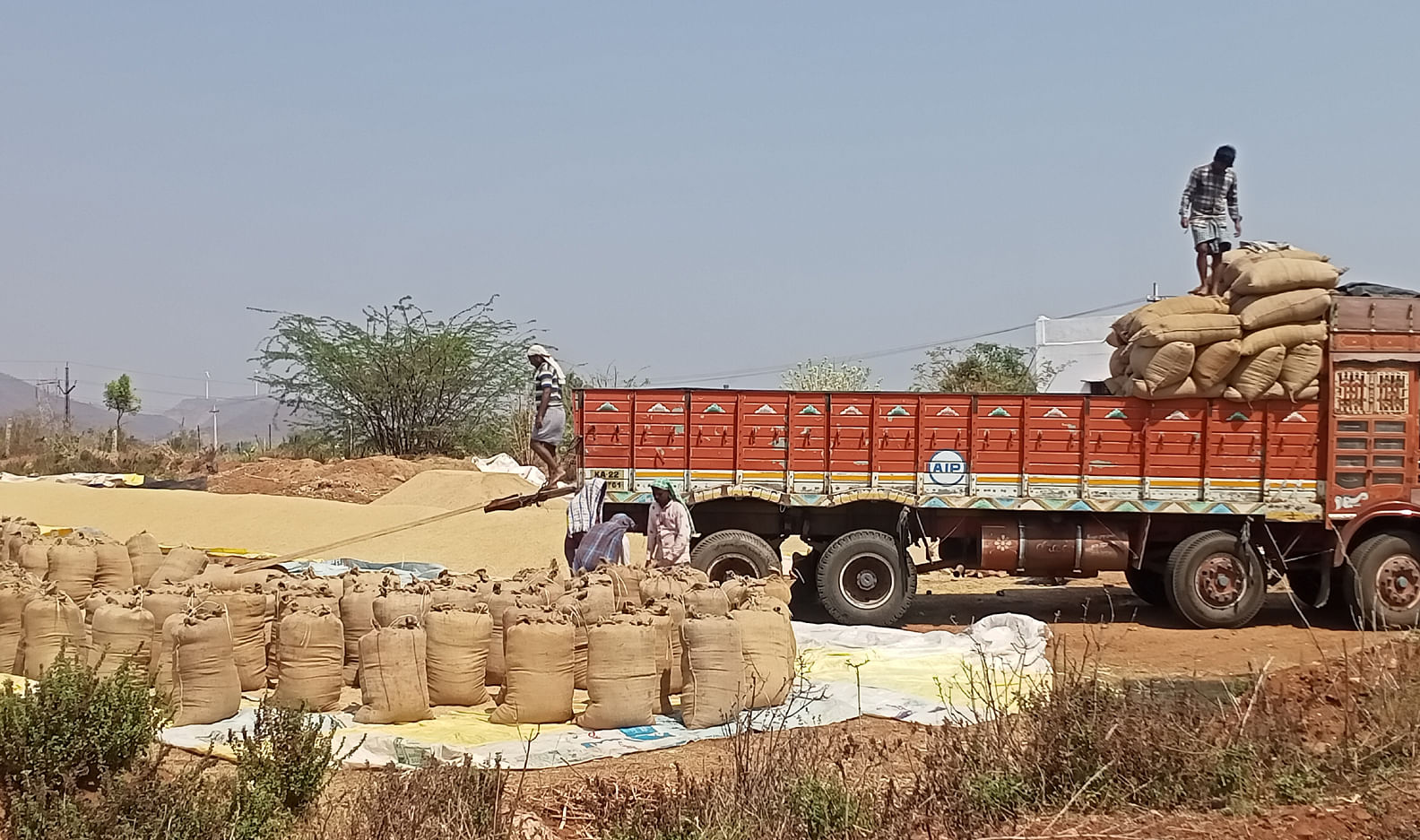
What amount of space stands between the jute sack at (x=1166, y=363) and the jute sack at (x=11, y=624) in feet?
29.4

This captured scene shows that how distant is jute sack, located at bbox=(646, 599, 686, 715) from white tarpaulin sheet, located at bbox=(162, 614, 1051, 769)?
0.32m

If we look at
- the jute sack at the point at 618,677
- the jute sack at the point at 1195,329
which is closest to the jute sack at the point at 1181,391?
the jute sack at the point at 1195,329

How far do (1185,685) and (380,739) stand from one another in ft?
12.9

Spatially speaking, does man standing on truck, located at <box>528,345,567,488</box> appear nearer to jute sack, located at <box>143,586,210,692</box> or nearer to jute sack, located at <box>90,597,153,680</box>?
jute sack, located at <box>143,586,210,692</box>

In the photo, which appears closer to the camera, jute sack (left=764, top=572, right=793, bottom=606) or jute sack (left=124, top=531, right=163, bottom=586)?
jute sack (left=764, top=572, right=793, bottom=606)

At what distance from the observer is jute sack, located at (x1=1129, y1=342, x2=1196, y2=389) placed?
457 inches

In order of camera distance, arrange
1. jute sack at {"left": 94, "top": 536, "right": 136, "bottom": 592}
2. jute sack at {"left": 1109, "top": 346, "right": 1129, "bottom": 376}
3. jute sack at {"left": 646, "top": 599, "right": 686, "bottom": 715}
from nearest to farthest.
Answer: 1. jute sack at {"left": 646, "top": 599, "right": 686, "bottom": 715}
2. jute sack at {"left": 94, "top": 536, "right": 136, "bottom": 592}
3. jute sack at {"left": 1109, "top": 346, "right": 1129, "bottom": 376}

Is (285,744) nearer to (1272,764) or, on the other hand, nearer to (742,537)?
(1272,764)

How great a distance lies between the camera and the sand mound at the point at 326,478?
2358 cm

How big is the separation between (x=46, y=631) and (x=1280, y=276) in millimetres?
9924

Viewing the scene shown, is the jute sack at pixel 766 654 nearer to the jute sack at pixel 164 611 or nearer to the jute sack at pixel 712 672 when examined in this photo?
the jute sack at pixel 712 672

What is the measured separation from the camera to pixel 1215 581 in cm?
1214

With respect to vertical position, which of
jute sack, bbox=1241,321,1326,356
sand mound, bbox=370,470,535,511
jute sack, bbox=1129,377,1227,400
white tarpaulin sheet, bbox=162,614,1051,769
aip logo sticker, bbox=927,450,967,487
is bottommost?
white tarpaulin sheet, bbox=162,614,1051,769

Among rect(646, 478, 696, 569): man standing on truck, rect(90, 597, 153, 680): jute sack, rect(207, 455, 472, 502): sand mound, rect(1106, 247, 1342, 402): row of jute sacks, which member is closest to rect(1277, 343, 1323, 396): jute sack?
rect(1106, 247, 1342, 402): row of jute sacks
